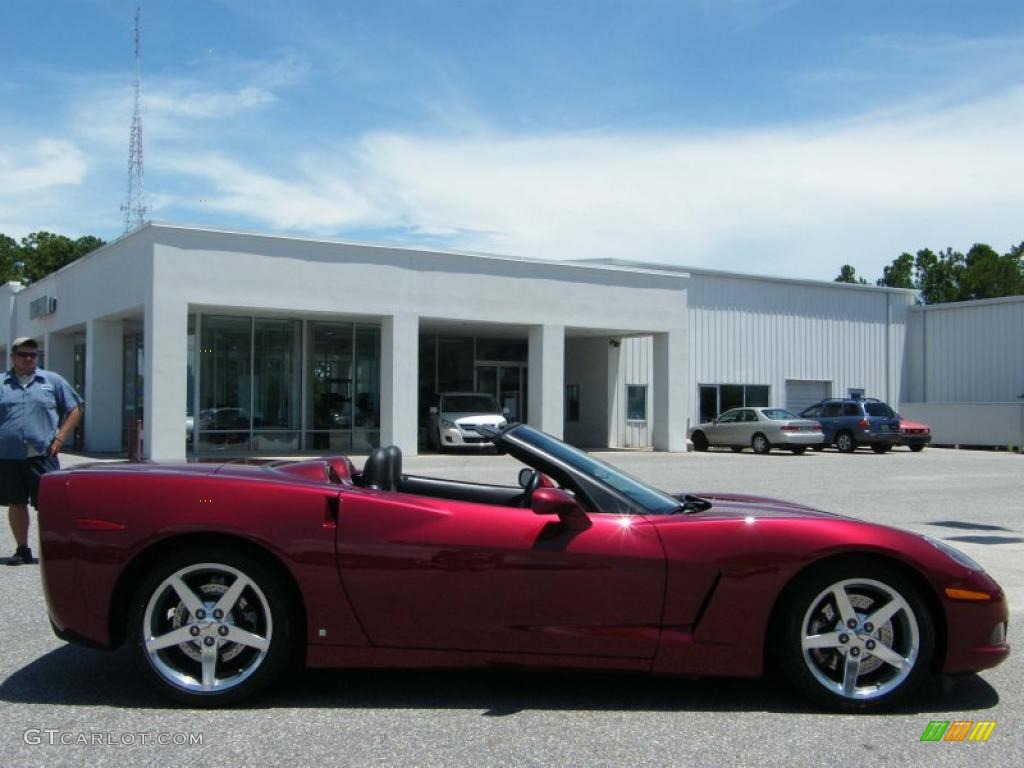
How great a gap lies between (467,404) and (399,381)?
3.52 m

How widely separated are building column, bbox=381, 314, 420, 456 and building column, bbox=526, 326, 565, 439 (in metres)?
3.25

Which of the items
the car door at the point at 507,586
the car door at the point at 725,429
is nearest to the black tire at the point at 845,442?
the car door at the point at 725,429

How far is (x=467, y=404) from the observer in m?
26.1

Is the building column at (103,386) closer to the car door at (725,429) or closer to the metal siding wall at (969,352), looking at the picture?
the car door at (725,429)

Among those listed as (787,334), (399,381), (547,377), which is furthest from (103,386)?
(787,334)

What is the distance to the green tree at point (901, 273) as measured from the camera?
69250 mm

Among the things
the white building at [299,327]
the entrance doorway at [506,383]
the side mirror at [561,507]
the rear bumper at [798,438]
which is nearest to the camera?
the side mirror at [561,507]

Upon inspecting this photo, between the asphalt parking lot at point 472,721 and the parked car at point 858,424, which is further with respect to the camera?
the parked car at point 858,424

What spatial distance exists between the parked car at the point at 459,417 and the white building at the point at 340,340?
781mm

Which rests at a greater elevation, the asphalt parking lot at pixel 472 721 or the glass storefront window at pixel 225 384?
the glass storefront window at pixel 225 384

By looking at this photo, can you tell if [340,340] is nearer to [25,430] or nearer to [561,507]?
[25,430]

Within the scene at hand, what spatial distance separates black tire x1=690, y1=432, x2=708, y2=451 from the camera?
29.7 m

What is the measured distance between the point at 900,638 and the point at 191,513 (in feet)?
9.85

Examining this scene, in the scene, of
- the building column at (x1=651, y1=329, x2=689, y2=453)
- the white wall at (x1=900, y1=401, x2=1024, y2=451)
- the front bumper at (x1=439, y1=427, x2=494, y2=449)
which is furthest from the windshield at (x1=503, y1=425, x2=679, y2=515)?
the white wall at (x1=900, y1=401, x2=1024, y2=451)
